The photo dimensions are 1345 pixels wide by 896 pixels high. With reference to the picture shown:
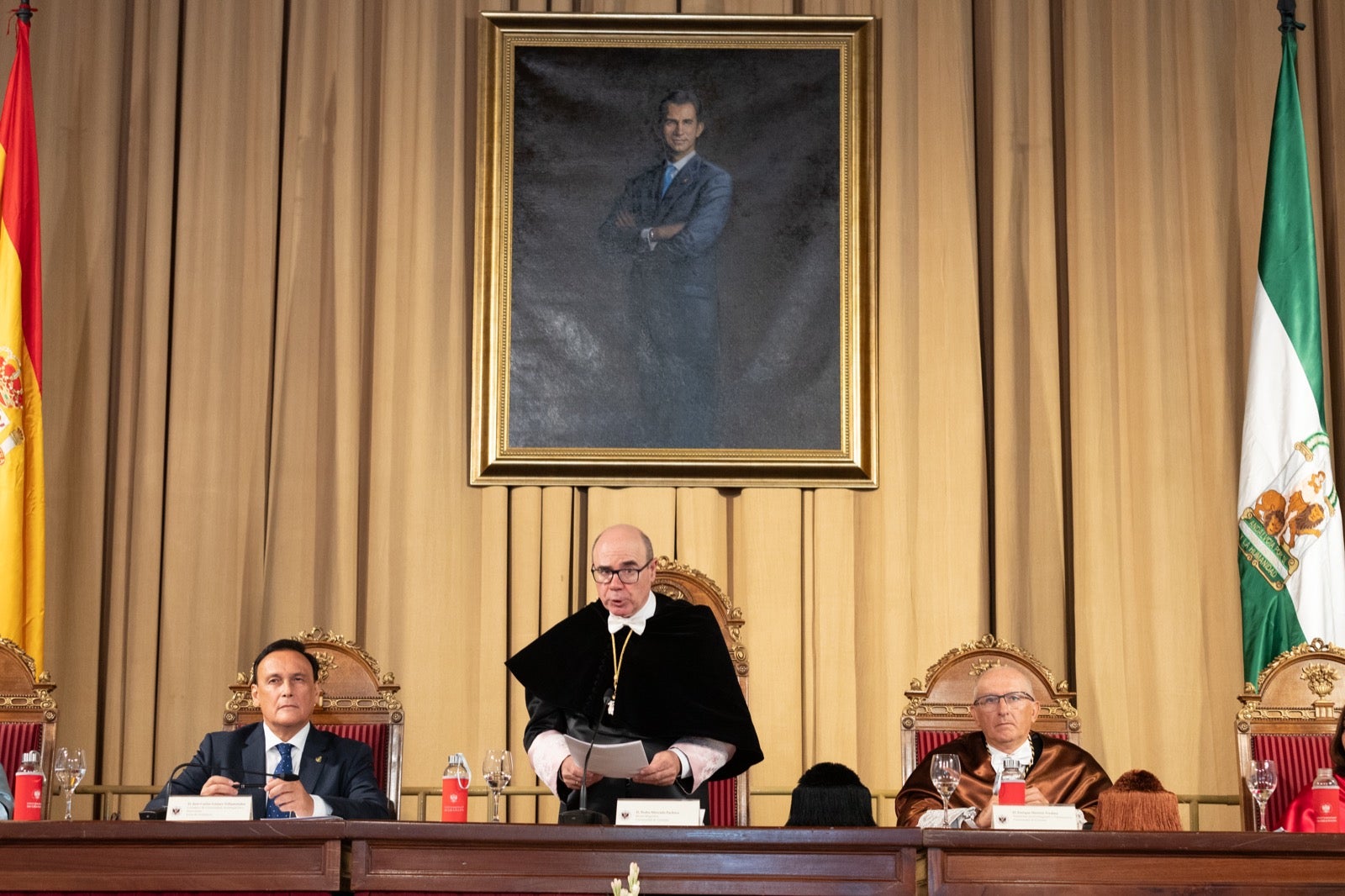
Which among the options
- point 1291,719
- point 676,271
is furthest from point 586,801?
point 676,271

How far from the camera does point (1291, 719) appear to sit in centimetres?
459

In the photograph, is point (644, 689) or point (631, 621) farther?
point (631, 621)

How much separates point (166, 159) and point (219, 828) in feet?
11.9

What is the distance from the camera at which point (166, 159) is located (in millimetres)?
5953

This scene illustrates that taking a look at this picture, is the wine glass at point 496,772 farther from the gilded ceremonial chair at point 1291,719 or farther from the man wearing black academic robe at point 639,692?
the gilded ceremonial chair at point 1291,719

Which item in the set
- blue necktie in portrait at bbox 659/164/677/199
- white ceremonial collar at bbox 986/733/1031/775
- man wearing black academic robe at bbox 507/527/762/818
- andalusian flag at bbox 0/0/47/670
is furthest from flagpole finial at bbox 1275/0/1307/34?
andalusian flag at bbox 0/0/47/670

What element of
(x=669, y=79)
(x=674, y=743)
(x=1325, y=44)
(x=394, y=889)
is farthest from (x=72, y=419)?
(x=1325, y=44)

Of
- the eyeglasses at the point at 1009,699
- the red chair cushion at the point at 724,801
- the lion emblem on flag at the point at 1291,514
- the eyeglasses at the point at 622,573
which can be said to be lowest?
the red chair cushion at the point at 724,801

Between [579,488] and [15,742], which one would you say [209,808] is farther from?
[579,488]

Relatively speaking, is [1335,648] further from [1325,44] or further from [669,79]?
[669,79]

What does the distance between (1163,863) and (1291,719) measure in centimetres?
185

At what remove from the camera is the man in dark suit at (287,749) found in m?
4.22

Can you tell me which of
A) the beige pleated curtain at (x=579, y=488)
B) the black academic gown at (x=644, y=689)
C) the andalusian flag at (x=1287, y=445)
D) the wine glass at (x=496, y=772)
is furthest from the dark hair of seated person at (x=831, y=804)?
the andalusian flag at (x=1287, y=445)

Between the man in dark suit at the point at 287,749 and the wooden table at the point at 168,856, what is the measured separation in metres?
1.09
